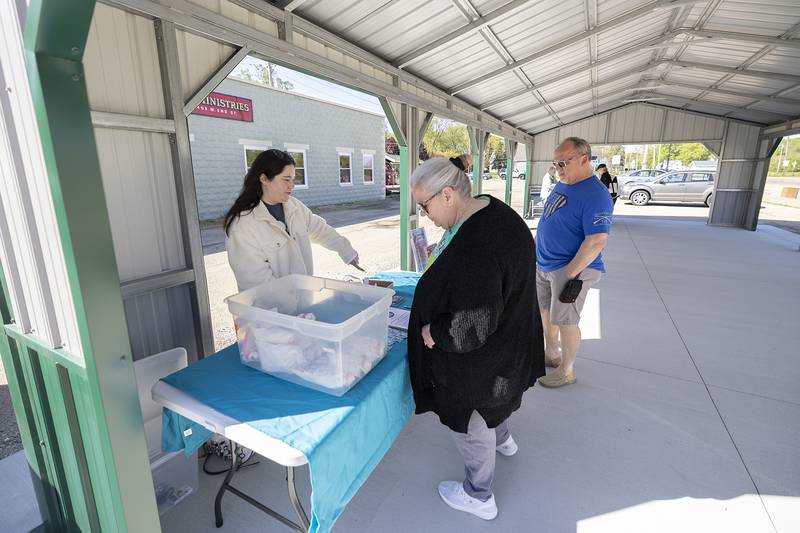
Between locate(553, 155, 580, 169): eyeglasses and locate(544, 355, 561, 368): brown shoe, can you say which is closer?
locate(553, 155, 580, 169): eyeglasses

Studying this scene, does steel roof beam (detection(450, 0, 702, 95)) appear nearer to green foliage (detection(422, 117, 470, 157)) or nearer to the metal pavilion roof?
the metal pavilion roof

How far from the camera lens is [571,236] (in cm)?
238

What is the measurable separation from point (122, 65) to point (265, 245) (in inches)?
38.6

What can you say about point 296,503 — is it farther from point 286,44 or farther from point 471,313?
point 286,44

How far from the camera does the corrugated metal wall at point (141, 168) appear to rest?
1.68 metres

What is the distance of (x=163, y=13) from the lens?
1783mm

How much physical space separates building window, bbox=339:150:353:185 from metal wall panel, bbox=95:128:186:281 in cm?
1301

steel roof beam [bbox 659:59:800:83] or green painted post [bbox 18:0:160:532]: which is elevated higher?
steel roof beam [bbox 659:59:800:83]

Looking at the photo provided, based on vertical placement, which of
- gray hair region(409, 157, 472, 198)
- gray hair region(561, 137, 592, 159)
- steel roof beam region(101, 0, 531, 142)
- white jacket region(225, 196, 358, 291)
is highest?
steel roof beam region(101, 0, 531, 142)

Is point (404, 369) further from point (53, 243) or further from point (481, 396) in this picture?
point (53, 243)

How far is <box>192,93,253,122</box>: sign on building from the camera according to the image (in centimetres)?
983

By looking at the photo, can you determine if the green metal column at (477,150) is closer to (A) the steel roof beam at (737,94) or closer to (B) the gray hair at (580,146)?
(A) the steel roof beam at (737,94)

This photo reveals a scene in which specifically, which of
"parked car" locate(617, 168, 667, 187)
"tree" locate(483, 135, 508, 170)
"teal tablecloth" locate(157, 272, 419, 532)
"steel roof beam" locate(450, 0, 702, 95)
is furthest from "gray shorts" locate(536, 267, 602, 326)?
"tree" locate(483, 135, 508, 170)

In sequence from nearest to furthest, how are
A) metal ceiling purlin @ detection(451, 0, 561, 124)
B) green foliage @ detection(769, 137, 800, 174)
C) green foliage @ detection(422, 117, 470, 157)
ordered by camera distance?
metal ceiling purlin @ detection(451, 0, 561, 124) → green foliage @ detection(422, 117, 470, 157) → green foliage @ detection(769, 137, 800, 174)
